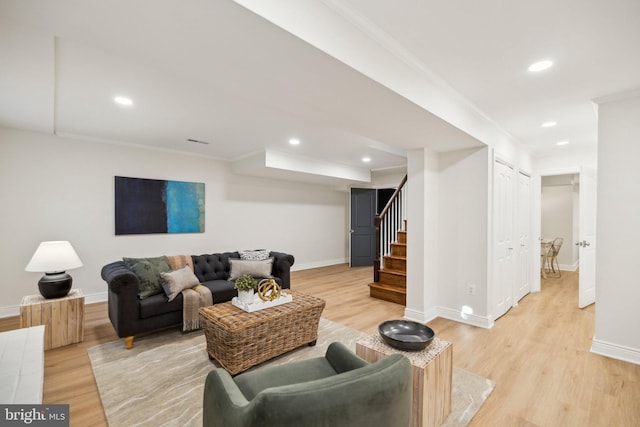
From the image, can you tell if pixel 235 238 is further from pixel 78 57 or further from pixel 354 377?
pixel 354 377

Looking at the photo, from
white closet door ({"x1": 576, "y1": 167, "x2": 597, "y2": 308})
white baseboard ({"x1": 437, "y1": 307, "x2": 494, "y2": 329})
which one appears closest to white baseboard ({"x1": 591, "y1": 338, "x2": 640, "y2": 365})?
white baseboard ({"x1": 437, "y1": 307, "x2": 494, "y2": 329})

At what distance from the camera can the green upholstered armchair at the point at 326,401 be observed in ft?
3.04

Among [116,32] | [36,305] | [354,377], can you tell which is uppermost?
[116,32]

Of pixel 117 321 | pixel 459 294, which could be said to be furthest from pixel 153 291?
pixel 459 294

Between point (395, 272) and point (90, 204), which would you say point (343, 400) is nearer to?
point (395, 272)

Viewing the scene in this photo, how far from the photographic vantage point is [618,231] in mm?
2611

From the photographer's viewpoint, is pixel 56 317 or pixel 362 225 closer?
pixel 56 317

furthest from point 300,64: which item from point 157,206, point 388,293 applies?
point 157,206

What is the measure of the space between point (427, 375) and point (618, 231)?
2508 millimetres

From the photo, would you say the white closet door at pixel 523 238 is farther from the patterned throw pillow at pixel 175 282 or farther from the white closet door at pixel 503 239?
the patterned throw pillow at pixel 175 282

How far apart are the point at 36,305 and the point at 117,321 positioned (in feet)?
2.51

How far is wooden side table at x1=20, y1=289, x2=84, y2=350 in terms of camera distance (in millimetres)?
2686

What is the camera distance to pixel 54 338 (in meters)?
2.78

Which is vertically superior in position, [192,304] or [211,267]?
[211,267]
